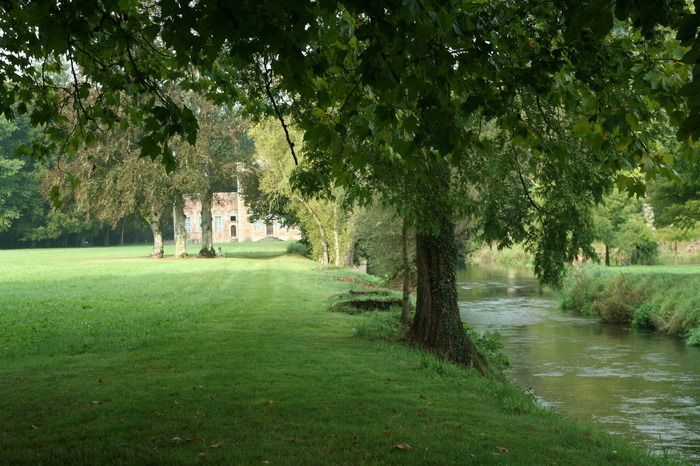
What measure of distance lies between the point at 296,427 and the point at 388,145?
3402 millimetres

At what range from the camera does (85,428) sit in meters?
7.72

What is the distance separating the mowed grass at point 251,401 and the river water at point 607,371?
251cm

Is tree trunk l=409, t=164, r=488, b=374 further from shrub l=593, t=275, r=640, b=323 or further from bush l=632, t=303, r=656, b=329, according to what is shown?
shrub l=593, t=275, r=640, b=323

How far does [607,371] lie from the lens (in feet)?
57.7

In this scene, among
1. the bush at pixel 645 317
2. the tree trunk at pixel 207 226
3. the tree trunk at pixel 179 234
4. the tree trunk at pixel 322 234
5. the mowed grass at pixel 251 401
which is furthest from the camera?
the tree trunk at pixel 207 226

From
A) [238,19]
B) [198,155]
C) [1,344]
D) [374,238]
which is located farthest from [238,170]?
[238,19]

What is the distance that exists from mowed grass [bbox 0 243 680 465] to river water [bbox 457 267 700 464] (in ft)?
8.25

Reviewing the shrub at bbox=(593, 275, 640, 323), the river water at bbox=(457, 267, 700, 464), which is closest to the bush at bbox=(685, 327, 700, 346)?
the river water at bbox=(457, 267, 700, 464)

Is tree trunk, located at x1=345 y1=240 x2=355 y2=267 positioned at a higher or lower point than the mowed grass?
higher

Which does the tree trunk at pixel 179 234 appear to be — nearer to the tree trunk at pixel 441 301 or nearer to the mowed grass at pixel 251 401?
the mowed grass at pixel 251 401

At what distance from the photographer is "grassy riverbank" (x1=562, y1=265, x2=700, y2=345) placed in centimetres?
2356

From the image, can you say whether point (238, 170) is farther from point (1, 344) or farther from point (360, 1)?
point (360, 1)

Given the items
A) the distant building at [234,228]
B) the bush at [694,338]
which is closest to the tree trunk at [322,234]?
the bush at [694,338]

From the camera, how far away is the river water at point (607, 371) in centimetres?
1273
